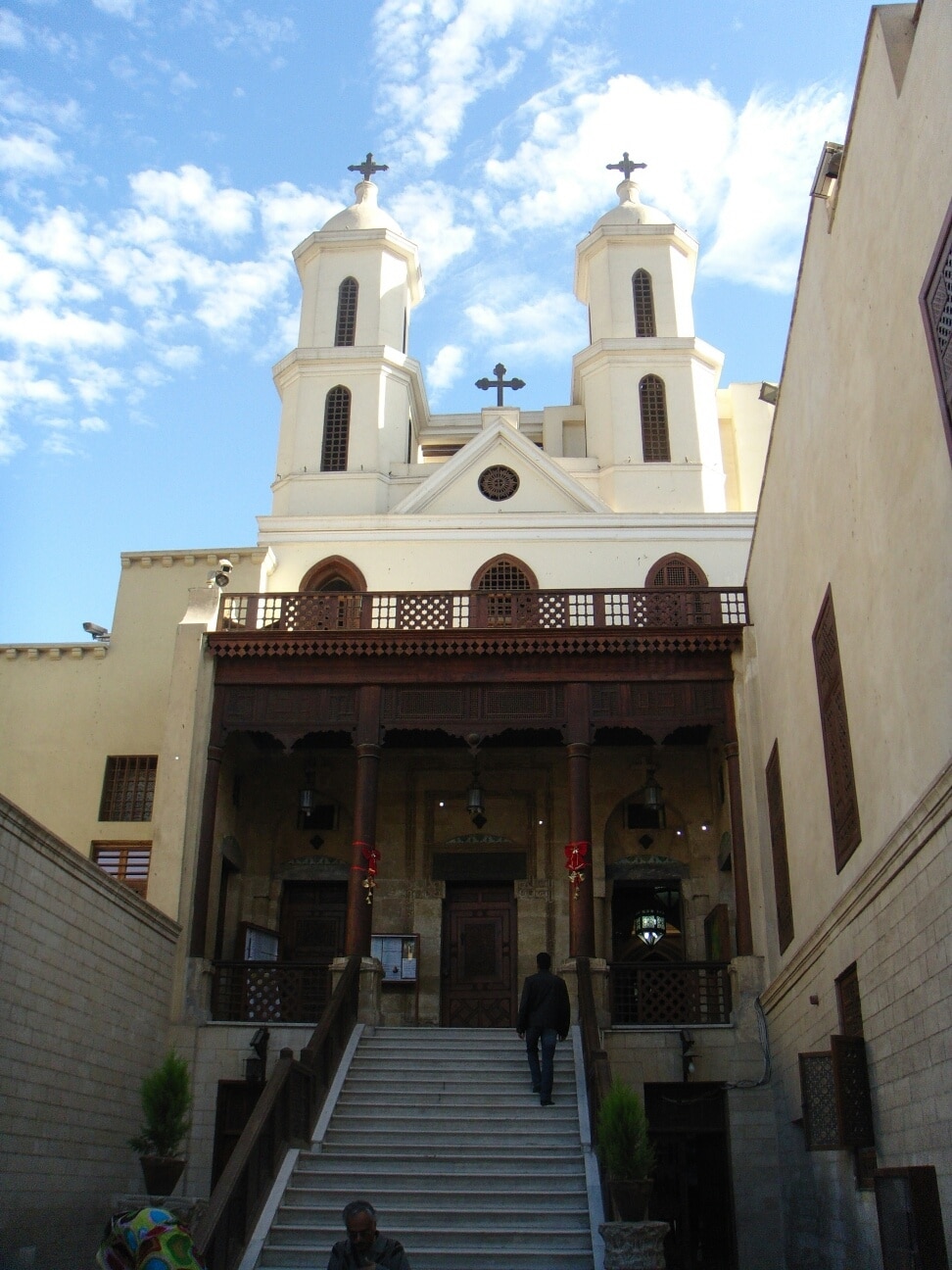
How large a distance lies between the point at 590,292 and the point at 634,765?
11.2 meters

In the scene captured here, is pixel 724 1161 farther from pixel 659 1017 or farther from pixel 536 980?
pixel 536 980

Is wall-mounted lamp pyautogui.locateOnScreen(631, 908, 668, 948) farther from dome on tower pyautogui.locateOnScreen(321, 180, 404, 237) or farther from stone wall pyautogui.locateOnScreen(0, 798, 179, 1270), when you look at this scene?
dome on tower pyautogui.locateOnScreen(321, 180, 404, 237)

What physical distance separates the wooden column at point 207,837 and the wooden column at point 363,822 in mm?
1809

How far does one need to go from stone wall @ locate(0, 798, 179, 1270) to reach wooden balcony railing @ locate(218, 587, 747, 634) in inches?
187

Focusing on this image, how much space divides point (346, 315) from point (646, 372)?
6.06 m

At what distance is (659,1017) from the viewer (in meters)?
15.5

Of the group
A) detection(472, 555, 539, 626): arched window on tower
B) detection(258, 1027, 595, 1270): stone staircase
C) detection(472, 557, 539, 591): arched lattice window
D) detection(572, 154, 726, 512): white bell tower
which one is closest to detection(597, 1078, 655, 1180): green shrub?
detection(258, 1027, 595, 1270): stone staircase

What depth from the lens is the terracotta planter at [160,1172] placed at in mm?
10820

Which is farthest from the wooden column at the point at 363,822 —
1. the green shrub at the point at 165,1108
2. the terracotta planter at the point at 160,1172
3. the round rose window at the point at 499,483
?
the round rose window at the point at 499,483

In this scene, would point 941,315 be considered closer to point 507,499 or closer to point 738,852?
point 738,852

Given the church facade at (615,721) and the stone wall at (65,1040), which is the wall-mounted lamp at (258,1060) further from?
the stone wall at (65,1040)

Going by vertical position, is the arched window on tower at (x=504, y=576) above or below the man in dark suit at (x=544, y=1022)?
above

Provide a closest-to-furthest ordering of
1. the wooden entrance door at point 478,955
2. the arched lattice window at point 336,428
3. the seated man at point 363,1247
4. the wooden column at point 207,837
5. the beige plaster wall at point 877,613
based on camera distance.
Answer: the seated man at point 363,1247 → the beige plaster wall at point 877,613 → the wooden column at point 207,837 → the wooden entrance door at point 478,955 → the arched lattice window at point 336,428

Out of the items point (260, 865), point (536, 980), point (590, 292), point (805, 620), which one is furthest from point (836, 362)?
point (590, 292)
